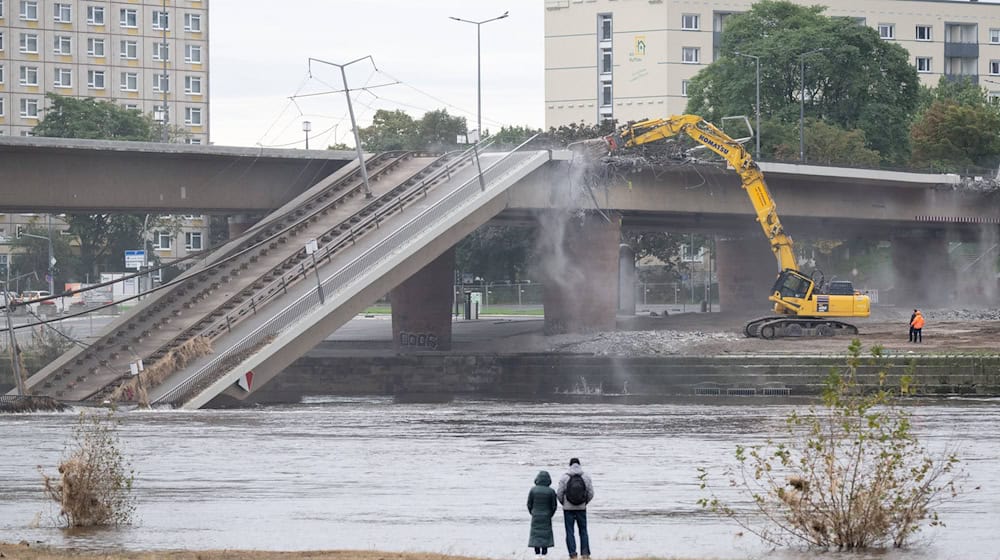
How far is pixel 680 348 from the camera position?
202 ft

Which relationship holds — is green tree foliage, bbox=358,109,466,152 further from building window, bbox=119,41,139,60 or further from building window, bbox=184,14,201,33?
building window, bbox=119,41,139,60

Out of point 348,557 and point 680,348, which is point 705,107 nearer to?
point 680,348

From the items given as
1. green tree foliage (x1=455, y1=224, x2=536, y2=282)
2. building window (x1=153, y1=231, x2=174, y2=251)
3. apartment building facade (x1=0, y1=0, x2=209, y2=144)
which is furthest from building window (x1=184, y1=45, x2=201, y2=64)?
green tree foliage (x1=455, y1=224, x2=536, y2=282)

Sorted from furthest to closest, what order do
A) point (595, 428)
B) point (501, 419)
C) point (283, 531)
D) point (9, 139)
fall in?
point (9, 139) → point (501, 419) → point (595, 428) → point (283, 531)

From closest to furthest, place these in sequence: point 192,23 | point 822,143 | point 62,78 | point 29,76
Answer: point 822,143 → point 29,76 → point 62,78 → point 192,23

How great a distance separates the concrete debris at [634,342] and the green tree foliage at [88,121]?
207 feet

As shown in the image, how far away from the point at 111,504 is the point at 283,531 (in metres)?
2.88

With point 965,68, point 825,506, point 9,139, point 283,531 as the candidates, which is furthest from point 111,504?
point 965,68

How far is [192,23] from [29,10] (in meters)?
14.9

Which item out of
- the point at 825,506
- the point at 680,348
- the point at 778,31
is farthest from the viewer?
the point at 778,31

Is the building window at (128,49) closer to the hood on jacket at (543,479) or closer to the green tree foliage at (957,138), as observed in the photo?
the green tree foliage at (957,138)

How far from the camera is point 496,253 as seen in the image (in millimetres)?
117500

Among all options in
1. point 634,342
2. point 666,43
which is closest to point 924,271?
point 634,342

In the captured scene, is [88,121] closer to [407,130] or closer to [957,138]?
[407,130]
